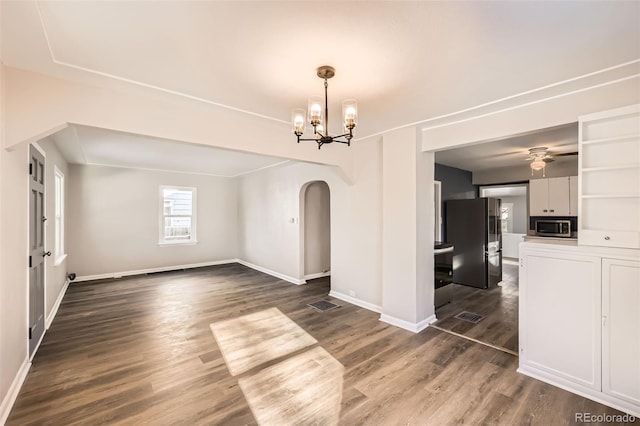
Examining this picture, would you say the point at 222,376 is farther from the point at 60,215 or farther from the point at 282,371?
the point at 60,215

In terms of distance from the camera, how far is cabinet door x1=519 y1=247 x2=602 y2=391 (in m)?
2.36

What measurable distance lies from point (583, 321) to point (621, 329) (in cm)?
23

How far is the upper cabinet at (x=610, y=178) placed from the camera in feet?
7.30

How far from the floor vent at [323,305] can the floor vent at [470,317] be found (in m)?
1.89

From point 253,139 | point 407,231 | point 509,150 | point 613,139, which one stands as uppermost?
point 509,150

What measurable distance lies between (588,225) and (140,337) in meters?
4.98

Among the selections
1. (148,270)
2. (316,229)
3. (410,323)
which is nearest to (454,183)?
(316,229)

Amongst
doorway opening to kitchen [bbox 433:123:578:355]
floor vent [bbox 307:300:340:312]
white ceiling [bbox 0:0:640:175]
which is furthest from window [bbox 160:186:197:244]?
doorway opening to kitchen [bbox 433:123:578:355]

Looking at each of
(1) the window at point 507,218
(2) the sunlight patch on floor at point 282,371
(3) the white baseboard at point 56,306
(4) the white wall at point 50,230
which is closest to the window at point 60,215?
(3) the white baseboard at point 56,306

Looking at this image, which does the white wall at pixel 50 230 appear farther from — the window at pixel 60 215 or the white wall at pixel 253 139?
the white wall at pixel 253 139

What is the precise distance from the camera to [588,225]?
95.7 inches

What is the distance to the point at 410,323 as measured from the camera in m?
3.71

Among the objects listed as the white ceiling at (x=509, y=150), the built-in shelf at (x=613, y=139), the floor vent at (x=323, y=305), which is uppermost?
the white ceiling at (x=509, y=150)

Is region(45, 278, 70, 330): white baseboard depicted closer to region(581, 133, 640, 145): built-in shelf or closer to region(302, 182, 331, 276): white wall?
region(302, 182, 331, 276): white wall
